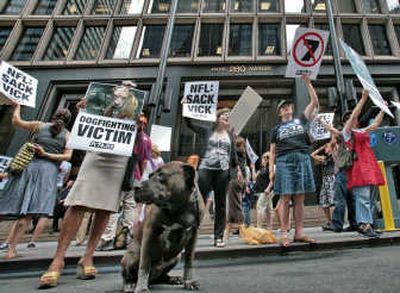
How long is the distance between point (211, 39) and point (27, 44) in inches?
408

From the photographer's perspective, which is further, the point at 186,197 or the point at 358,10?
the point at 358,10

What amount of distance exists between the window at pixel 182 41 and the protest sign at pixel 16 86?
520 inches

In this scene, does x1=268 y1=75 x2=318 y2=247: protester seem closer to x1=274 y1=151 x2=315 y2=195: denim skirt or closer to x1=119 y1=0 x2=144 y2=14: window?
x1=274 y1=151 x2=315 y2=195: denim skirt

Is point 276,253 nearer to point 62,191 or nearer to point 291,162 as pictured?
point 291,162

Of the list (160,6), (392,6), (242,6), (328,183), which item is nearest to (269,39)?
(242,6)

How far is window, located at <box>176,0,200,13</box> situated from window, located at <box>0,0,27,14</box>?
9485 mm

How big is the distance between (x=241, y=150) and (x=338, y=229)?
102 inches

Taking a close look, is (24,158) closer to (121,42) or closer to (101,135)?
(101,135)

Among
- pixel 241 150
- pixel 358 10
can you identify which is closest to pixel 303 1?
pixel 358 10

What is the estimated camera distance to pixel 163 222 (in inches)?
103

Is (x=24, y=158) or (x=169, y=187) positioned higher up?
(x=24, y=158)

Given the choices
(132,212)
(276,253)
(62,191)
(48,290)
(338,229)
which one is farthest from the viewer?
(62,191)

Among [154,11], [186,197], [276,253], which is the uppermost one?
[154,11]

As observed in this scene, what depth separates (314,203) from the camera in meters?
14.5
